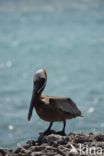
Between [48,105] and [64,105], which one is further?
[64,105]

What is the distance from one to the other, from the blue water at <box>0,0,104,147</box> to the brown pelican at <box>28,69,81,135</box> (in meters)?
6.33

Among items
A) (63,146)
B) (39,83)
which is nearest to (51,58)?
(39,83)

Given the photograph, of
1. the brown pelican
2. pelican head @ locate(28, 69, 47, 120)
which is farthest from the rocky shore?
pelican head @ locate(28, 69, 47, 120)

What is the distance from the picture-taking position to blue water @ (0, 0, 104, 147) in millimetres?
20359

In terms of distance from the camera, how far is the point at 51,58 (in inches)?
1188

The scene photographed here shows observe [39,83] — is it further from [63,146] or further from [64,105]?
[63,146]

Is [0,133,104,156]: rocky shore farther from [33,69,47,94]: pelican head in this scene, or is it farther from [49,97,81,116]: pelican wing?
[33,69,47,94]: pelican head

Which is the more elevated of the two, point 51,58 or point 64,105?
point 51,58

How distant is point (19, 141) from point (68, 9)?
20132mm

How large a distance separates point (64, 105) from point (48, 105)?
0.22m

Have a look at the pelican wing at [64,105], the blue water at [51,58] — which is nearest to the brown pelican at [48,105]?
the pelican wing at [64,105]

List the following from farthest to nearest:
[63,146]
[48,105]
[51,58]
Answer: [51,58] → [48,105] → [63,146]

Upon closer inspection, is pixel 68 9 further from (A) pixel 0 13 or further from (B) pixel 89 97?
(B) pixel 89 97

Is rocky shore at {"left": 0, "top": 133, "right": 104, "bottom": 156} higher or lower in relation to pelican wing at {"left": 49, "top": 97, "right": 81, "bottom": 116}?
lower
